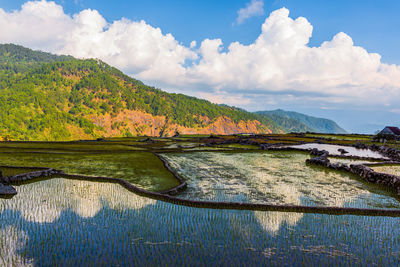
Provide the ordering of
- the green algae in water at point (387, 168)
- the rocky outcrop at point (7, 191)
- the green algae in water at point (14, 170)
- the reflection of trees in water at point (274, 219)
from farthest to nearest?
the green algae in water at point (387, 168), the green algae in water at point (14, 170), the rocky outcrop at point (7, 191), the reflection of trees in water at point (274, 219)

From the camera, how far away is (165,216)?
525 inches

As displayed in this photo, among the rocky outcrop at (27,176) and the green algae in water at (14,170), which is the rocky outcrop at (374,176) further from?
the green algae in water at (14,170)

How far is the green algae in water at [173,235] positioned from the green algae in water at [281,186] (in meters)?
2.40

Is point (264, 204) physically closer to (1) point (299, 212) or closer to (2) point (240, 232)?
(1) point (299, 212)

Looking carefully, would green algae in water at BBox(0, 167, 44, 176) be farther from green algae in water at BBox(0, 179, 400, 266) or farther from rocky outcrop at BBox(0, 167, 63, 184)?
green algae in water at BBox(0, 179, 400, 266)

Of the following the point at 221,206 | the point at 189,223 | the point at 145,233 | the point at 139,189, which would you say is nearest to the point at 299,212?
the point at 221,206

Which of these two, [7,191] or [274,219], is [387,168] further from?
[7,191]

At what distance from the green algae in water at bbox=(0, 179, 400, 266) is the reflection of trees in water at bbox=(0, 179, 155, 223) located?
0.19 ft

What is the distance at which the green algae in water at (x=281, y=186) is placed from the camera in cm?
1682

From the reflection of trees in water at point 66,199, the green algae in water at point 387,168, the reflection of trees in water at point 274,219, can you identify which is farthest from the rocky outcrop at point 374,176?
the reflection of trees in water at point 66,199

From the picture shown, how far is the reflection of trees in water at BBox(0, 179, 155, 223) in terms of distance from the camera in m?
13.4

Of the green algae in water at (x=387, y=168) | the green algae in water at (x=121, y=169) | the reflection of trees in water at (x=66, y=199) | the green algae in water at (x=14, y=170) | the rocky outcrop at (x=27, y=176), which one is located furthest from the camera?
the green algae in water at (x=387, y=168)

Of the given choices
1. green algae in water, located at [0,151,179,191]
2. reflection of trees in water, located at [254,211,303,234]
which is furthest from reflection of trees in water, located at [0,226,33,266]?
reflection of trees in water, located at [254,211,303,234]

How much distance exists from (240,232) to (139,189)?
8.64m
